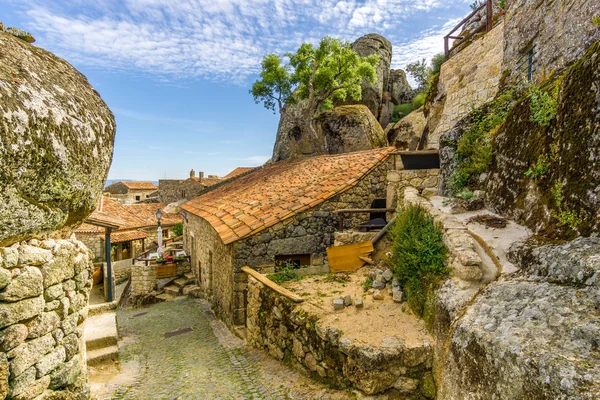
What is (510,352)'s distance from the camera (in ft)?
7.22

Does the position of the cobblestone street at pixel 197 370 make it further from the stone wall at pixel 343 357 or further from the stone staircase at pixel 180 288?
the stone staircase at pixel 180 288

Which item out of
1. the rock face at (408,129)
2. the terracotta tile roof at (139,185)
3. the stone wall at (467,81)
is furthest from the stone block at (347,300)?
the terracotta tile roof at (139,185)

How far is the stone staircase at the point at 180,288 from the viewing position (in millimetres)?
12336

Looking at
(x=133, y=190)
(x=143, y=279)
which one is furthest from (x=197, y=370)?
(x=133, y=190)

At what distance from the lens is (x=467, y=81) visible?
9.46 metres

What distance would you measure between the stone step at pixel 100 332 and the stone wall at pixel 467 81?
8833 millimetres

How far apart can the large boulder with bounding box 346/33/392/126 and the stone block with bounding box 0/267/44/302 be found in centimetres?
2203

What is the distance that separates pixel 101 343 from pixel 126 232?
19.2 m

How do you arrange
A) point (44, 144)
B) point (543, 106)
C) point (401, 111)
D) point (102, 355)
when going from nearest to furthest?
point (44, 144) → point (543, 106) → point (102, 355) → point (401, 111)

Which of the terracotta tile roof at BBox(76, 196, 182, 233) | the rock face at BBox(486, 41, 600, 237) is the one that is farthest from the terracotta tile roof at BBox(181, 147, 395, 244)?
the terracotta tile roof at BBox(76, 196, 182, 233)

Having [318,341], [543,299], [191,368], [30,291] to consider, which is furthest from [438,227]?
[191,368]

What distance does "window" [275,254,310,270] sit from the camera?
7.69 m

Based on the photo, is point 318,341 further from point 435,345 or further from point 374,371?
point 435,345

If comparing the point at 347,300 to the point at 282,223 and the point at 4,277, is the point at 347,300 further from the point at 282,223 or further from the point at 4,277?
the point at 4,277
